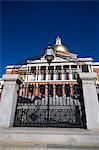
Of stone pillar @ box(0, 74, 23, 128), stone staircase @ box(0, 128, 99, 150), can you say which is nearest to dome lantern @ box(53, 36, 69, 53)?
stone pillar @ box(0, 74, 23, 128)

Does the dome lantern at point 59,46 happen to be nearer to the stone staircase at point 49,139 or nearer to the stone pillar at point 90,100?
the stone pillar at point 90,100

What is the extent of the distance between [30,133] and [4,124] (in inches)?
36.7

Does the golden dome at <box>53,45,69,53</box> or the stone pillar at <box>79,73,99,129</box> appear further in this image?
the golden dome at <box>53,45,69,53</box>

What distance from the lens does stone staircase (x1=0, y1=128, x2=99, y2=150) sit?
139 inches

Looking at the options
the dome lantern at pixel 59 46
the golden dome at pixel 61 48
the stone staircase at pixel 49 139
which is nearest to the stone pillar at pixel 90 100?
the stone staircase at pixel 49 139

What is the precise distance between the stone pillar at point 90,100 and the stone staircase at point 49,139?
0.91 feet

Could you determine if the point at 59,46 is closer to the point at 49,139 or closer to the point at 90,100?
the point at 90,100

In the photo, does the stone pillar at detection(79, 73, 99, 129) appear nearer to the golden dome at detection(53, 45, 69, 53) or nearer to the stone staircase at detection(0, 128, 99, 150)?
the stone staircase at detection(0, 128, 99, 150)

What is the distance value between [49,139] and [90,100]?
1.69 metres

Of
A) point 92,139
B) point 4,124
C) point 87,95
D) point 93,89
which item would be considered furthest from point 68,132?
point 4,124

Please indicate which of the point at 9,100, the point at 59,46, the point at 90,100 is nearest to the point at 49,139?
the point at 90,100

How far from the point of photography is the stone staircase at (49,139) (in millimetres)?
3537

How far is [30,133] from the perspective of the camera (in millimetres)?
3840

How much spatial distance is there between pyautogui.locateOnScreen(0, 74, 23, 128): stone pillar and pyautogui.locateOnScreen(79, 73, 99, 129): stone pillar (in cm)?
232
